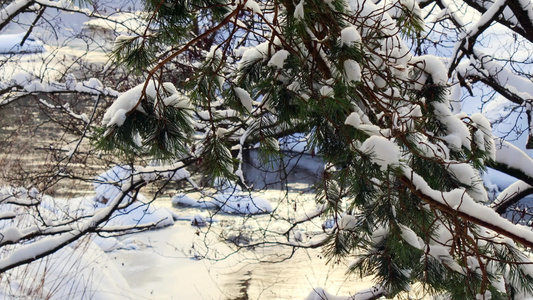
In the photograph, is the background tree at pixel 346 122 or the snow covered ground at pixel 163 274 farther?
the snow covered ground at pixel 163 274

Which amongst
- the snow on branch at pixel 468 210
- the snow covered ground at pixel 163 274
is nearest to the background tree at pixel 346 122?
the snow on branch at pixel 468 210

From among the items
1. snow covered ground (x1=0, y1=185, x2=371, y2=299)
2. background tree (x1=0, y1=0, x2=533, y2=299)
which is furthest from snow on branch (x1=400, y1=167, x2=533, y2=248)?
snow covered ground (x1=0, y1=185, x2=371, y2=299)

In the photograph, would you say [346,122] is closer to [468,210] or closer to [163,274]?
[468,210]

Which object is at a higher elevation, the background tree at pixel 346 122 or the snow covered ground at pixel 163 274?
the snow covered ground at pixel 163 274

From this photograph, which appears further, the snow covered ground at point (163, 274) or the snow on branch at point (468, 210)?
the snow covered ground at point (163, 274)

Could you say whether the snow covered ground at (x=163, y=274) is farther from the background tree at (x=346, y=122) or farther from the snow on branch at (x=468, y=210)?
the snow on branch at (x=468, y=210)

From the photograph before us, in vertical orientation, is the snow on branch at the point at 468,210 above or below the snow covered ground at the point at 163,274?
below

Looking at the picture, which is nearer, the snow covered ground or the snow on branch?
the snow on branch

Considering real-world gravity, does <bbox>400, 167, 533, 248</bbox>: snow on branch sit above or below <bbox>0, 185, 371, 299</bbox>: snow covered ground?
below

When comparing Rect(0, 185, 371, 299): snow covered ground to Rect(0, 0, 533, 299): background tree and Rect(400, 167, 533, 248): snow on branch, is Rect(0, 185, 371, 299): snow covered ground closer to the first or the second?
Rect(0, 0, 533, 299): background tree

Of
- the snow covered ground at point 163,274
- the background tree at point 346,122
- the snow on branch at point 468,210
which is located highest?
the snow covered ground at point 163,274

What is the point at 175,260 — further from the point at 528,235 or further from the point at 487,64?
the point at 528,235

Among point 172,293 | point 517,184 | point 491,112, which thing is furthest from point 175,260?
point 491,112

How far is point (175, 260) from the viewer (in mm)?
8992
